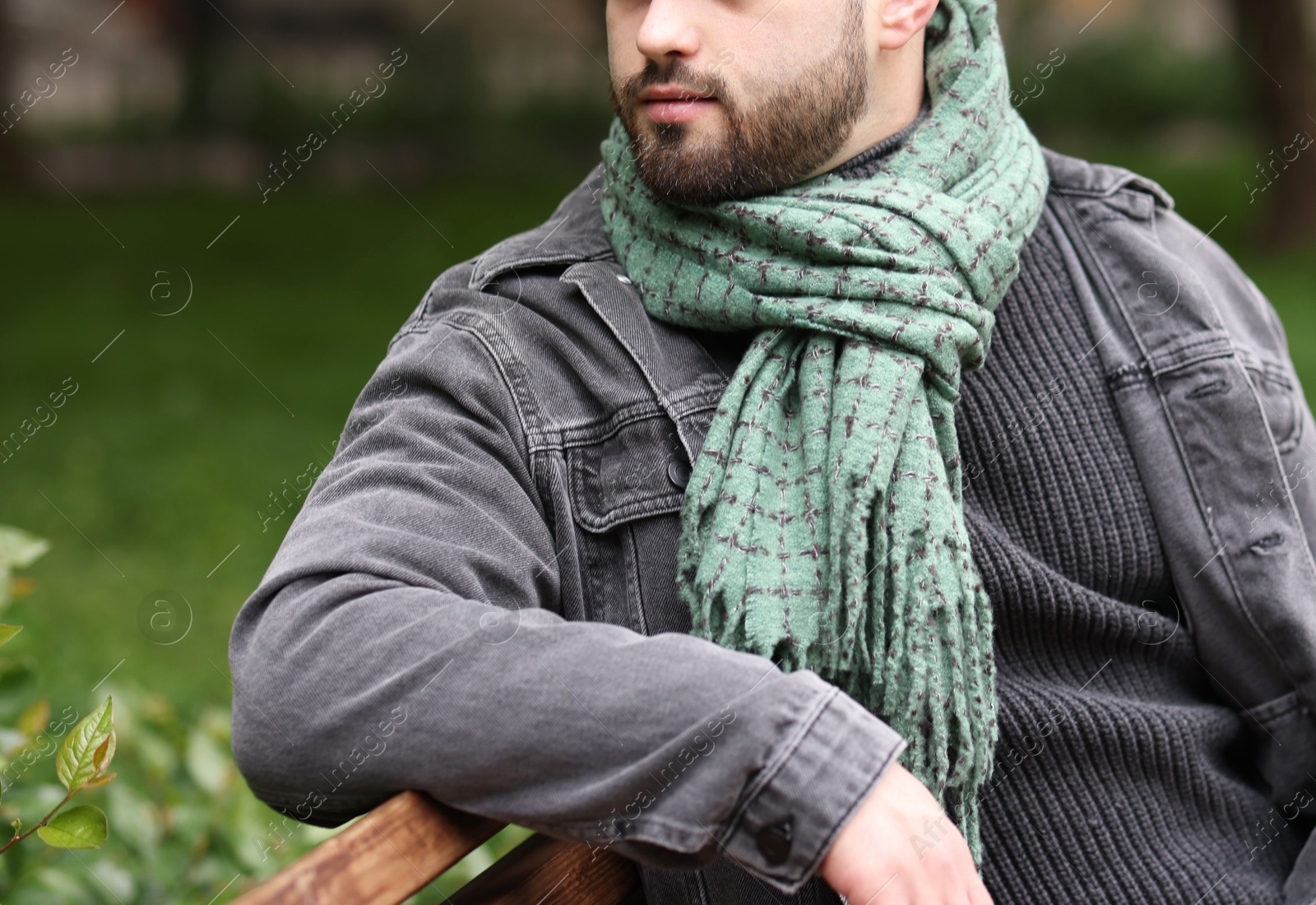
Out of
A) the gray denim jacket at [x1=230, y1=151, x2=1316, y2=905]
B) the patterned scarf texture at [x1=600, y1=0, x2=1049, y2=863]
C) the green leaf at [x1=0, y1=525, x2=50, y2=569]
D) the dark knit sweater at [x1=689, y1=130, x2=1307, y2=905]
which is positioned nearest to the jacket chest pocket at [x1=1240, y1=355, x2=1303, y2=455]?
the gray denim jacket at [x1=230, y1=151, x2=1316, y2=905]

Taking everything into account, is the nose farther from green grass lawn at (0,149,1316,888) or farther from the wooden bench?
green grass lawn at (0,149,1316,888)

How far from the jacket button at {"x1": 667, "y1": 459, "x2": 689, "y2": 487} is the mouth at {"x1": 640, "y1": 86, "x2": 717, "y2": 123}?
0.54m

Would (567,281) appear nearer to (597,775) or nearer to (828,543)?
(828,543)

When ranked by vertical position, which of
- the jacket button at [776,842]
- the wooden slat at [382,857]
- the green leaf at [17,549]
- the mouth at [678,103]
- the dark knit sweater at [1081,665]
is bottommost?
the dark knit sweater at [1081,665]

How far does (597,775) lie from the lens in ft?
4.13

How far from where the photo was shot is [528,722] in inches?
49.6

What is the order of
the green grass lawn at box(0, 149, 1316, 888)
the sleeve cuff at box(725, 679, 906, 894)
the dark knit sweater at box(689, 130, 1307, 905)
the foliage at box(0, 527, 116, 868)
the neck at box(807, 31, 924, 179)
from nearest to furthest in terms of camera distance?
the sleeve cuff at box(725, 679, 906, 894) < the foliage at box(0, 527, 116, 868) < the dark knit sweater at box(689, 130, 1307, 905) < the neck at box(807, 31, 924, 179) < the green grass lawn at box(0, 149, 1316, 888)

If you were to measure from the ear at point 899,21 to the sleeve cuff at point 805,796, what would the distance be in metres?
1.27

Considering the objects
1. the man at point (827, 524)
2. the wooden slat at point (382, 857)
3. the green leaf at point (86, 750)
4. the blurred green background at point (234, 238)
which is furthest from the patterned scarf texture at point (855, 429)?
the blurred green background at point (234, 238)

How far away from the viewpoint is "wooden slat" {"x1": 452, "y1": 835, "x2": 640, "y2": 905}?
143cm

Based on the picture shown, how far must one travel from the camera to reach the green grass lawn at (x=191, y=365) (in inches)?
186

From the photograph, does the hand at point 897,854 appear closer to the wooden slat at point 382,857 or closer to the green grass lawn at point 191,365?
the wooden slat at point 382,857

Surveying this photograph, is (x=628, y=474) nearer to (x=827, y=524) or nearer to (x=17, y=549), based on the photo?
(x=827, y=524)

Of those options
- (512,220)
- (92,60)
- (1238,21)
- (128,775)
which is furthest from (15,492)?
(92,60)
